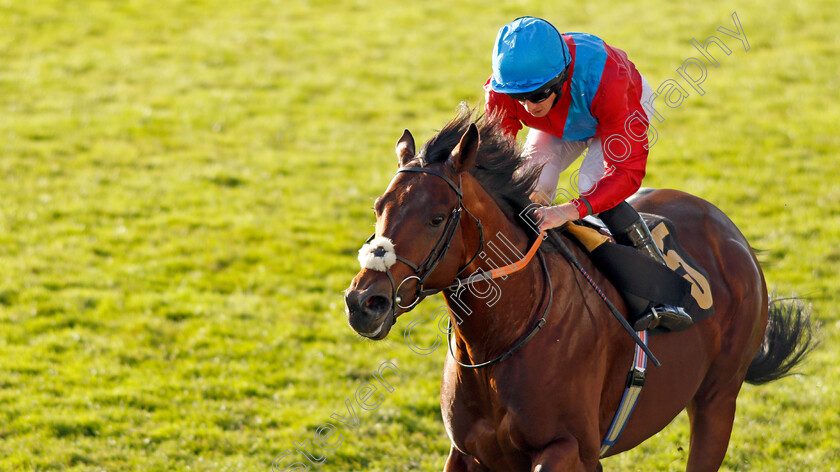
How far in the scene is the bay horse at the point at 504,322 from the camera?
3199mm

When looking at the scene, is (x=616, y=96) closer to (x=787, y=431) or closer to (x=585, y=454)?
(x=585, y=454)

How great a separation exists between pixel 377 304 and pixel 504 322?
→ 77 centimetres

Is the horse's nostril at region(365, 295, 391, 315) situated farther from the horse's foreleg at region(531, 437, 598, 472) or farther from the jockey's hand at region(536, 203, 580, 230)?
the horse's foreleg at region(531, 437, 598, 472)

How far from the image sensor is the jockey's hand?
146 inches

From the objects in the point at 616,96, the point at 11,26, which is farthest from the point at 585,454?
the point at 11,26

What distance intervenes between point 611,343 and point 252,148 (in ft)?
27.3

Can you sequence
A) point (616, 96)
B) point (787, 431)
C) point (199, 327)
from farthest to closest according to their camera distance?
point (199, 327) < point (787, 431) < point (616, 96)

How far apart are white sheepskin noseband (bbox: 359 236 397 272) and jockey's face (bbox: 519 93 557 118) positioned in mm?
1135

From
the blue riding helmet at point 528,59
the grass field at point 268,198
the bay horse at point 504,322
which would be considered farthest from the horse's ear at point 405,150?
the grass field at point 268,198

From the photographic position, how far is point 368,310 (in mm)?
3033

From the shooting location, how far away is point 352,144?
11625 mm

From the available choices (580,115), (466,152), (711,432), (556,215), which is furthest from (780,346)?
(466,152)

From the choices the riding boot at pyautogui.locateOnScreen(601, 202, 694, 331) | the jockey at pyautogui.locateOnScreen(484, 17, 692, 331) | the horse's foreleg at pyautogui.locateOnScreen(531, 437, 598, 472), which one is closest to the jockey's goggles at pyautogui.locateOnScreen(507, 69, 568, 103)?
the jockey at pyautogui.locateOnScreen(484, 17, 692, 331)

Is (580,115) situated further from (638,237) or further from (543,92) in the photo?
(638,237)
